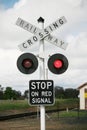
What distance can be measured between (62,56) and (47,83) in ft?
2.36

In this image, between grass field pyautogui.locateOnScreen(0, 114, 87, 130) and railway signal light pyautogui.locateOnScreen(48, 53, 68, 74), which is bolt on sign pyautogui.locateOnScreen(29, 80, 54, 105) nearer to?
railway signal light pyautogui.locateOnScreen(48, 53, 68, 74)

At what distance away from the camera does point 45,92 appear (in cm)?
1102

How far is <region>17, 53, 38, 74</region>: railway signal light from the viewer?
10.9m

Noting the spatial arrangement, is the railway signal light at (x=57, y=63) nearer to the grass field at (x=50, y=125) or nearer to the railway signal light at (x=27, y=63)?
the railway signal light at (x=27, y=63)

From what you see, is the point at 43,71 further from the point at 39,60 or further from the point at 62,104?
the point at 62,104

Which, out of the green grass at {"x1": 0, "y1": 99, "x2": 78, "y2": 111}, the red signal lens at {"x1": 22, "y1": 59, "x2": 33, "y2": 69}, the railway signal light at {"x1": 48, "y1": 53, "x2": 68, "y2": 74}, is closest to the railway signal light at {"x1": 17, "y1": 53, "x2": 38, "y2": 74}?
the red signal lens at {"x1": 22, "y1": 59, "x2": 33, "y2": 69}

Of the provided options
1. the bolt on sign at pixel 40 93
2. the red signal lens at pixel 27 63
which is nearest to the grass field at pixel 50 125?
the bolt on sign at pixel 40 93

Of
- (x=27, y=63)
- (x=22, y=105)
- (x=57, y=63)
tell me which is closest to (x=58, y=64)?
(x=57, y=63)

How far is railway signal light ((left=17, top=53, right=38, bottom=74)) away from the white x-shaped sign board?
0.25m

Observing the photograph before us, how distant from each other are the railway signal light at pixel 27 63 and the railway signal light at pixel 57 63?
357 mm

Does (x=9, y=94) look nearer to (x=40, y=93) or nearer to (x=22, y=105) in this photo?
(x=22, y=105)

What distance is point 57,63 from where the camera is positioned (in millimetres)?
11062

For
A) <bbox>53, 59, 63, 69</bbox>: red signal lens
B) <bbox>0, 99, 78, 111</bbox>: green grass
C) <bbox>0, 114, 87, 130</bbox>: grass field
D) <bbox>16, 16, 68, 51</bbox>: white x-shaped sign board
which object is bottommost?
<bbox>0, 114, 87, 130</bbox>: grass field

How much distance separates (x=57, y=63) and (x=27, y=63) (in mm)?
699
